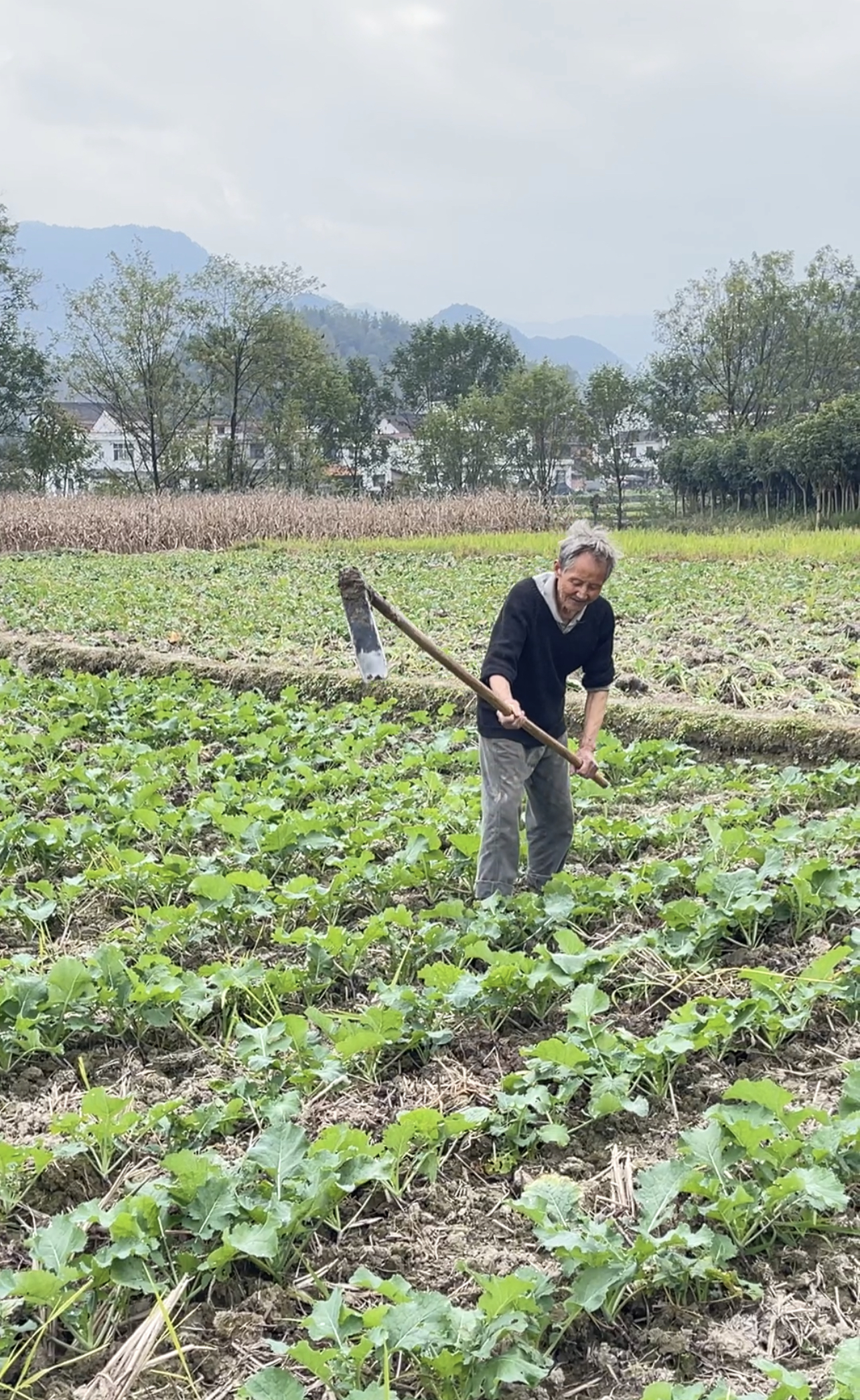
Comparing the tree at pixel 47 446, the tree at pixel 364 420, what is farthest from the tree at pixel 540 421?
the tree at pixel 47 446

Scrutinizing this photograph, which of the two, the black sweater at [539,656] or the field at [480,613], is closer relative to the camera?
the black sweater at [539,656]

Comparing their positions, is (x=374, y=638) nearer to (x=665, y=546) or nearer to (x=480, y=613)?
(x=480, y=613)

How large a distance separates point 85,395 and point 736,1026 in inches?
1923

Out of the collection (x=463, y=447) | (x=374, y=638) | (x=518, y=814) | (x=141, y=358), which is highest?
(x=141, y=358)

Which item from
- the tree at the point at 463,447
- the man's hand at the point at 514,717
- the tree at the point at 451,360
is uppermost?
the tree at the point at 451,360

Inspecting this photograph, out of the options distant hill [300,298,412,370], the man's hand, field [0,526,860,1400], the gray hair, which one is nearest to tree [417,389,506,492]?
field [0,526,860,1400]

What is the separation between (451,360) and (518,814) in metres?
63.3

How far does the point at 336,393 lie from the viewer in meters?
52.5

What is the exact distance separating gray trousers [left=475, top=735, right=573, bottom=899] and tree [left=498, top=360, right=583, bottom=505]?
45546mm

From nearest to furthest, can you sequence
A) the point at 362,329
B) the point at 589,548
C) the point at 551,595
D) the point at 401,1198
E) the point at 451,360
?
the point at 401,1198
the point at 589,548
the point at 551,595
the point at 451,360
the point at 362,329

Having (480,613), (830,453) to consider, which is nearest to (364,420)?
(830,453)

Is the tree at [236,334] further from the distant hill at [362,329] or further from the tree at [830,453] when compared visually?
the distant hill at [362,329]

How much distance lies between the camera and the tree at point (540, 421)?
4934 cm

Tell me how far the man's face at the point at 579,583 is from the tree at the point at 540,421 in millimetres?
45721
